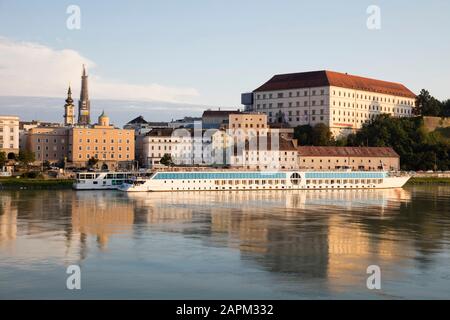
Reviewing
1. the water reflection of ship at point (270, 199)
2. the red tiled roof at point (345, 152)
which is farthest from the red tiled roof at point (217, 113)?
the water reflection of ship at point (270, 199)

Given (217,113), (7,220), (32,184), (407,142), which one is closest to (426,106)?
(407,142)

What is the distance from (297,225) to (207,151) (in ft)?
124

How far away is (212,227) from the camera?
2489cm

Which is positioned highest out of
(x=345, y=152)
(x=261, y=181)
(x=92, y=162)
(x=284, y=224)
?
(x=345, y=152)

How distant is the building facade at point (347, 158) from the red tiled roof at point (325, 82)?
45.7 ft

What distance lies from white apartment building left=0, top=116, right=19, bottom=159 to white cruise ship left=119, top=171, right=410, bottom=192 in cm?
1769

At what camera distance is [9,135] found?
59.4 metres

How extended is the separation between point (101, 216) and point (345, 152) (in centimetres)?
3559

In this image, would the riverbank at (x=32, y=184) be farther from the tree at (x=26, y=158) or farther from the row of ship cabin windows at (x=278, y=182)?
the row of ship cabin windows at (x=278, y=182)

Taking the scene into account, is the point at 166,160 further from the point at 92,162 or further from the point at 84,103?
the point at 84,103

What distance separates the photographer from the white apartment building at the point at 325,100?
73.4 meters

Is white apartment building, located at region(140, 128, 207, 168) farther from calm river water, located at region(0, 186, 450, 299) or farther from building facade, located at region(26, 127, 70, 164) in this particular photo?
calm river water, located at region(0, 186, 450, 299)

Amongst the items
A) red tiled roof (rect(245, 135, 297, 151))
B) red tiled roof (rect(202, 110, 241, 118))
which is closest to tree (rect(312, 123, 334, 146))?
red tiled roof (rect(245, 135, 297, 151))
